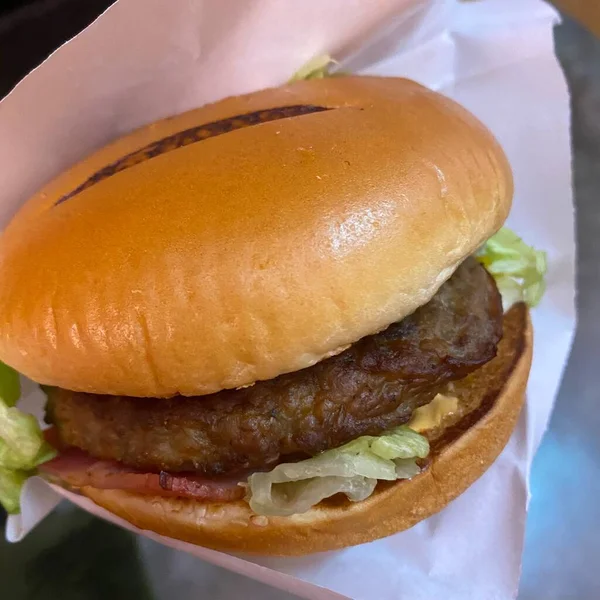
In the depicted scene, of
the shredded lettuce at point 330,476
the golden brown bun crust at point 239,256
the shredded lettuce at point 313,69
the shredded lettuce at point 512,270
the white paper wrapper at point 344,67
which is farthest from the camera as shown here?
the shredded lettuce at point 512,270

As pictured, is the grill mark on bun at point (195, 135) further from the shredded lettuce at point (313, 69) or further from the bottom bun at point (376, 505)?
the bottom bun at point (376, 505)

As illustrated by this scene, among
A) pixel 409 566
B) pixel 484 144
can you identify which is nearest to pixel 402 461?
pixel 409 566

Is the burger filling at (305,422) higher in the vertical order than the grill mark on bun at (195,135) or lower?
lower

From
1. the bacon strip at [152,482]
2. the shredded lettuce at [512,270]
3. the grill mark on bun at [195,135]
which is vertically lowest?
the shredded lettuce at [512,270]

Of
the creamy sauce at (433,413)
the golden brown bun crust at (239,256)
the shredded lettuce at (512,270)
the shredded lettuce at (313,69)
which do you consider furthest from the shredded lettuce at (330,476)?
the shredded lettuce at (313,69)

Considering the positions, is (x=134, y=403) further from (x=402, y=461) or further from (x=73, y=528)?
(x=73, y=528)

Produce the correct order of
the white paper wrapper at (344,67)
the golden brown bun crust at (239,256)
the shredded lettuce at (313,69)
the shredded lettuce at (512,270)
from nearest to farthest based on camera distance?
the golden brown bun crust at (239,256) < the white paper wrapper at (344,67) < the shredded lettuce at (313,69) < the shredded lettuce at (512,270)
